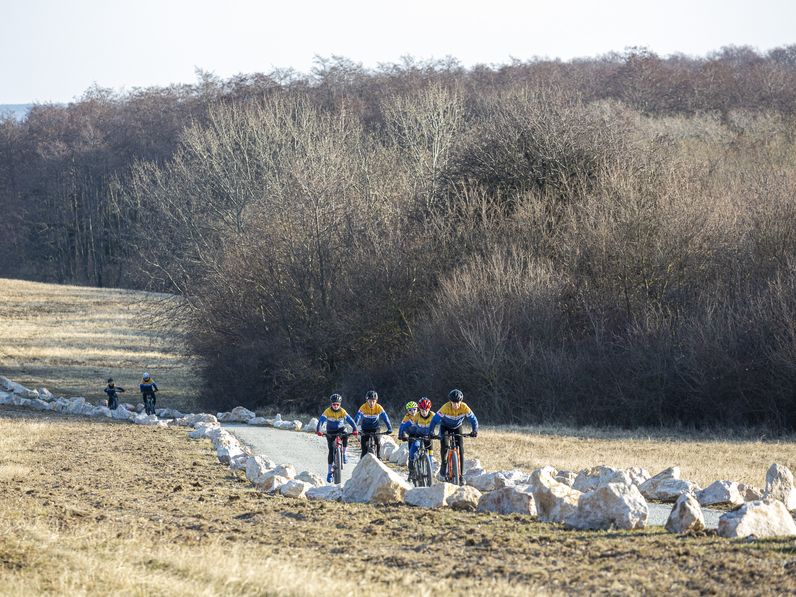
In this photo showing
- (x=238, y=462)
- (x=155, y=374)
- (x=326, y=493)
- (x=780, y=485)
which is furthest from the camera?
(x=155, y=374)

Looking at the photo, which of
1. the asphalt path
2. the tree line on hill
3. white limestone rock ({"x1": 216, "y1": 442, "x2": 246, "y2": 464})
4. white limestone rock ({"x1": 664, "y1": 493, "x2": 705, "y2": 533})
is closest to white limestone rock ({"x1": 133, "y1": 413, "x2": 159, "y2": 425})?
the asphalt path

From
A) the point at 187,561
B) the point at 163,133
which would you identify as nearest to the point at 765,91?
the point at 163,133

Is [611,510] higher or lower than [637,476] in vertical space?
higher

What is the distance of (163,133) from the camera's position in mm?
103625

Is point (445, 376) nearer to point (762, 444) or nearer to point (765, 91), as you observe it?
point (762, 444)

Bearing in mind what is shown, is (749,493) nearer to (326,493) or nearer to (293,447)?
(326,493)

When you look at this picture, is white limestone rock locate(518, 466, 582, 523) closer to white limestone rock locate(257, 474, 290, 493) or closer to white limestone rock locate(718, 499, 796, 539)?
white limestone rock locate(718, 499, 796, 539)

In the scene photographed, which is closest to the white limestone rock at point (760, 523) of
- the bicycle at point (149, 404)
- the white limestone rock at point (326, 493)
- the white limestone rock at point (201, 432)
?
the white limestone rock at point (326, 493)

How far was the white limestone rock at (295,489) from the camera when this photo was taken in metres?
18.3

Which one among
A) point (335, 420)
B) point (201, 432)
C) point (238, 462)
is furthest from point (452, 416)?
point (201, 432)

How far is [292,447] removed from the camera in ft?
96.2

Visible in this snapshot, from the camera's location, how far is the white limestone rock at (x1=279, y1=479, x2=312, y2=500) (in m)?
18.3

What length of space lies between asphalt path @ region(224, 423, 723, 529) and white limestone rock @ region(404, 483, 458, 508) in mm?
4893

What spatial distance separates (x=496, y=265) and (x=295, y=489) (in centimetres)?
2386
